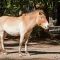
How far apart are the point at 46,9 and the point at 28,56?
17.0 ft

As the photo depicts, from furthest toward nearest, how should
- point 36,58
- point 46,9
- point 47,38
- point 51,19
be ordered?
point 51,19
point 47,38
point 46,9
point 36,58

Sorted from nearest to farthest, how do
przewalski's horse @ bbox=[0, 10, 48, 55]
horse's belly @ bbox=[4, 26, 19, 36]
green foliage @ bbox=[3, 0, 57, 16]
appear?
przewalski's horse @ bbox=[0, 10, 48, 55]
horse's belly @ bbox=[4, 26, 19, 36]
green foliage @ bbox=[3, 0, 57, 16]

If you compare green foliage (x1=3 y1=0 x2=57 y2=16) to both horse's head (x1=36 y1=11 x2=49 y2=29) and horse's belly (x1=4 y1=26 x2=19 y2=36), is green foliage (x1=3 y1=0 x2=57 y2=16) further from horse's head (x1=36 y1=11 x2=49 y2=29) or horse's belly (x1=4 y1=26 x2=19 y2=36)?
horse's head (x1=36 y1=11 x2=49 y2=29)

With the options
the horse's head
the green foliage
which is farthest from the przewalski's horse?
the green foliage

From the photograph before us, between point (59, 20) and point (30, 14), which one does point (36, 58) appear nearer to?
point (30, 14)

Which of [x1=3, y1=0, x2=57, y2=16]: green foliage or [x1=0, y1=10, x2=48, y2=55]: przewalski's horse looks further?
[x1=3, y1=0, x2=57, y2=16]: green foliage

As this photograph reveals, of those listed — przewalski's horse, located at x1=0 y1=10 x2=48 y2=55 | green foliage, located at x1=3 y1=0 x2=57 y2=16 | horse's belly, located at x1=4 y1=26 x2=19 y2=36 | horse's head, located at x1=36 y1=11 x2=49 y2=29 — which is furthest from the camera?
green foliage, located at x1=3 y1=0 x2=57 y2=16

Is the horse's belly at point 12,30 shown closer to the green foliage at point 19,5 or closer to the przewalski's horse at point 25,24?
the przewalski's horse at point 25,24

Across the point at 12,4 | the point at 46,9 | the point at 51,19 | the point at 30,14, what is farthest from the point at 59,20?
the point at 30,14

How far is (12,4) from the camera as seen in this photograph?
1308cm

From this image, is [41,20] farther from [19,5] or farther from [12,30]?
[19,5]

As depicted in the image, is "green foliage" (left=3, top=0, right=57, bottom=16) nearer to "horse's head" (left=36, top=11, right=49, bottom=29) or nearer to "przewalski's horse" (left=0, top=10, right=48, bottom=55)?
"przewalski's horse" (left=0, top=10, right=48, bottom=55)

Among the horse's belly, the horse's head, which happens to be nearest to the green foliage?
the horse's belly

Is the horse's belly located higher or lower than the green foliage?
lower
